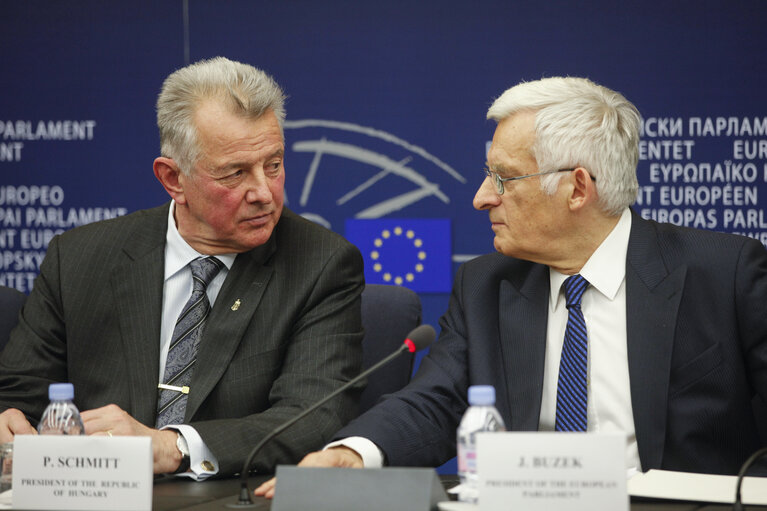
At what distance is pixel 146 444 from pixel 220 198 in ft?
3.45

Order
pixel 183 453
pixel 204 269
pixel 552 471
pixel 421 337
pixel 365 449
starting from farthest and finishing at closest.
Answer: pixel 204 269, pixel 183 453, pixel 365 449, pixel 421 337, pixel 552 471

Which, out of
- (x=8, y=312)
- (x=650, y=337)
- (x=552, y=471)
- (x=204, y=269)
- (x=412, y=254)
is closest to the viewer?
(x=552, y=471)

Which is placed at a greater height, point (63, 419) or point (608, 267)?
point (608, 267)

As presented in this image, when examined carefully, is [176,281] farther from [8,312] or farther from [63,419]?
[63,419]

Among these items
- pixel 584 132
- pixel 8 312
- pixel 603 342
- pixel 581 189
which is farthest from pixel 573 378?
pixel 8 312

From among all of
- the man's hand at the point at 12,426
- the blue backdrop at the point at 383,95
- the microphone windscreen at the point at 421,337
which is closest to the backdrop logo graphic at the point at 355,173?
the blue backdrop at the point at 383,95

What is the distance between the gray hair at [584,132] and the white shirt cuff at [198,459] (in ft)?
3.36

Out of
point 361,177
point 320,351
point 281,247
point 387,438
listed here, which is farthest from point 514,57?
point 387,438

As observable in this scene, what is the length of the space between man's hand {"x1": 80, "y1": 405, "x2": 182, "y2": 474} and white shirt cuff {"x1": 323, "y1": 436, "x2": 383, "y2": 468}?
1.17 feet

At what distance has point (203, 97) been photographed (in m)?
2.48

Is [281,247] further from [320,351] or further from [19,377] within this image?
[19,377]

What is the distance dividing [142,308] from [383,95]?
188 cm

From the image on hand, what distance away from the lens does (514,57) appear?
3.99 metres

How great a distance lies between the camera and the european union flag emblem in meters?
3.98
